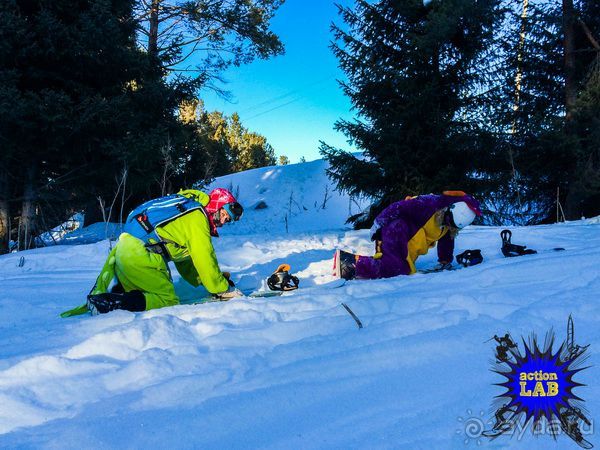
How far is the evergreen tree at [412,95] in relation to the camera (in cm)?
779

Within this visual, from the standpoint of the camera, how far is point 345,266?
407 centimetres

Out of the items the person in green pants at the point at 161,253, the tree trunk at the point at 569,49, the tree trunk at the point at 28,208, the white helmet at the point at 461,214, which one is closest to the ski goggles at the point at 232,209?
the person in green pants at the point at 161,253

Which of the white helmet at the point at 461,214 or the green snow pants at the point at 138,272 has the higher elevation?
the white helmet at the point at 461,214

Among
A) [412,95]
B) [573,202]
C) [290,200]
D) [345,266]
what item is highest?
[412,95]

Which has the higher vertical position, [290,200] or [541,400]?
[290,200]

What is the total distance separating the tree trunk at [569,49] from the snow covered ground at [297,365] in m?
7.94

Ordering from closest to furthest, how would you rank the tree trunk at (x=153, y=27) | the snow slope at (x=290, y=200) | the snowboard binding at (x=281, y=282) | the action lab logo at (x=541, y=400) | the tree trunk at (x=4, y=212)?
the action lab logo at (x=541, y=400)
the snowboard binding at (x=281, y=282)
the tree trunk at (x=4, y=212)
the tree trunk at (x=153, y=27)
the snow slope at (x=290, y=200)

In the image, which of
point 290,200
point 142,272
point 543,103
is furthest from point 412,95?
point 290,200

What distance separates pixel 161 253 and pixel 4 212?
5.73m

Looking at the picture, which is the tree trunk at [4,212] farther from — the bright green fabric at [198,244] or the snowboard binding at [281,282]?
the snowboard binding at [281,282]

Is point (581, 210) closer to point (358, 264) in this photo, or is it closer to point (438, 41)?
point (438, 41)

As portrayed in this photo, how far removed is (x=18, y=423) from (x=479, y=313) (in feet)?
7.41

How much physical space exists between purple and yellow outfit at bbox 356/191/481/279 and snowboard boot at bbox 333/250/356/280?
0.18ft

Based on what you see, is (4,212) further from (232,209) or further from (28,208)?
(232,209)
